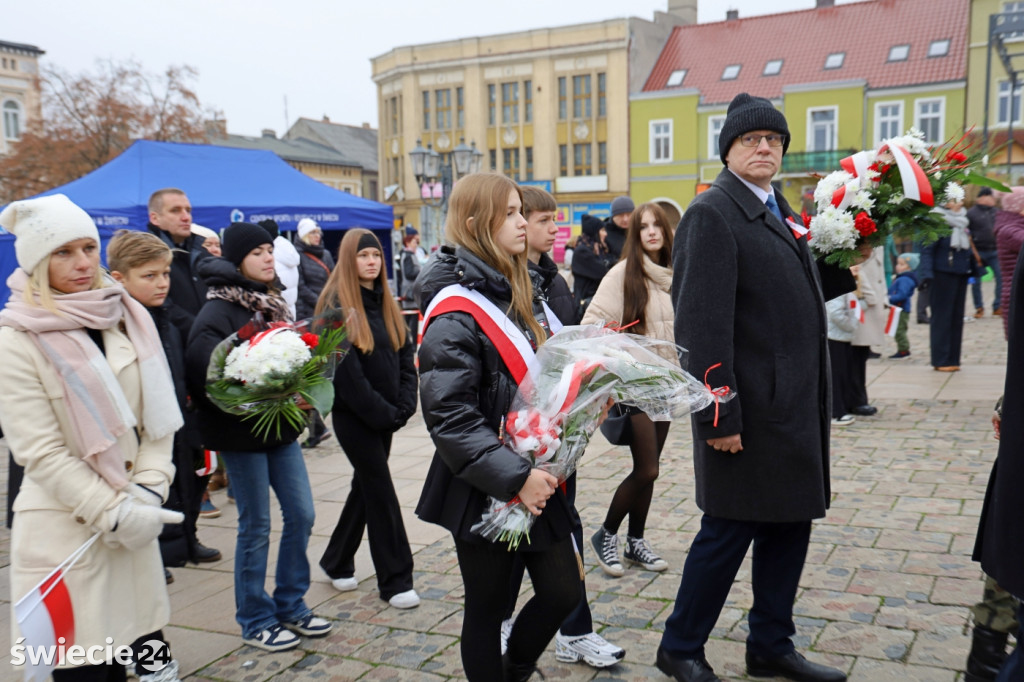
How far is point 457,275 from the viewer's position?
2814 mm

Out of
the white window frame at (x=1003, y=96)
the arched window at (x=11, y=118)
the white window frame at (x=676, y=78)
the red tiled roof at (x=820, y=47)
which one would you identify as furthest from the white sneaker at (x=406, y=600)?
the arched window at (x=11, y=118)

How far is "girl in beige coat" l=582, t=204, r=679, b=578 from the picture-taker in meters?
4.55

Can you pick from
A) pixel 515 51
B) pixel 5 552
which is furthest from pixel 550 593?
pixel 515 51

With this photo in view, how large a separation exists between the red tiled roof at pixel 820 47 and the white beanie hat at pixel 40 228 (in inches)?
1590

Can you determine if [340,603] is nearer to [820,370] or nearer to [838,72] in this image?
[820,370]

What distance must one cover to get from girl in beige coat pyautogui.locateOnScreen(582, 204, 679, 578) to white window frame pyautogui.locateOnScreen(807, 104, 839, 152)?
36481 mm

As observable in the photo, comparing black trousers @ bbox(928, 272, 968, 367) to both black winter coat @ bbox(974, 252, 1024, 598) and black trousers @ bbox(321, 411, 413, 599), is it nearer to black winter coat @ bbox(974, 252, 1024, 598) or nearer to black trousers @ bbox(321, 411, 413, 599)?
black trousers @ bbox(321, 411, 413, 599)

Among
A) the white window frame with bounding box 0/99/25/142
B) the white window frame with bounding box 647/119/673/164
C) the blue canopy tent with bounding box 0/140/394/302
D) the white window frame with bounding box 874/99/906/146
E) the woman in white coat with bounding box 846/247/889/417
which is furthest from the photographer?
the white window frame with bounding box 0/99/25/142

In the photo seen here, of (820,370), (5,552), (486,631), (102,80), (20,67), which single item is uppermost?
(20,67)

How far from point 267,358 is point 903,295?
35.5ft

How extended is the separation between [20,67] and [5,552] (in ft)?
178

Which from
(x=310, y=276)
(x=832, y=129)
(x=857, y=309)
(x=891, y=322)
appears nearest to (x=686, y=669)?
(x=857, y=309)

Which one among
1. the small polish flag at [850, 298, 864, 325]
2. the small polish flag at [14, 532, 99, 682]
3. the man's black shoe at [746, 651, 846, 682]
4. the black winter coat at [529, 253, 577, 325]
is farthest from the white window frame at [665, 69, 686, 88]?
the small polish flag at [14, 532, 99, 682]

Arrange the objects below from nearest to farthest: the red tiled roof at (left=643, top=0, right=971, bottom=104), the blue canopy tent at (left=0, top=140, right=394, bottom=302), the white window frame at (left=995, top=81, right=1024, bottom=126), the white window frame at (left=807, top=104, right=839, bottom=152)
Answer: the blue canopy tent at (left=0, top=140, right=394, bottom=302), the white window frame at (left=995, top=81, right=1024, bottom=126), the red tiled roof at (left=643, top=0, right=971, bottom=104), the white window frame at (left=807, top=104, right=839, bottom=152)
